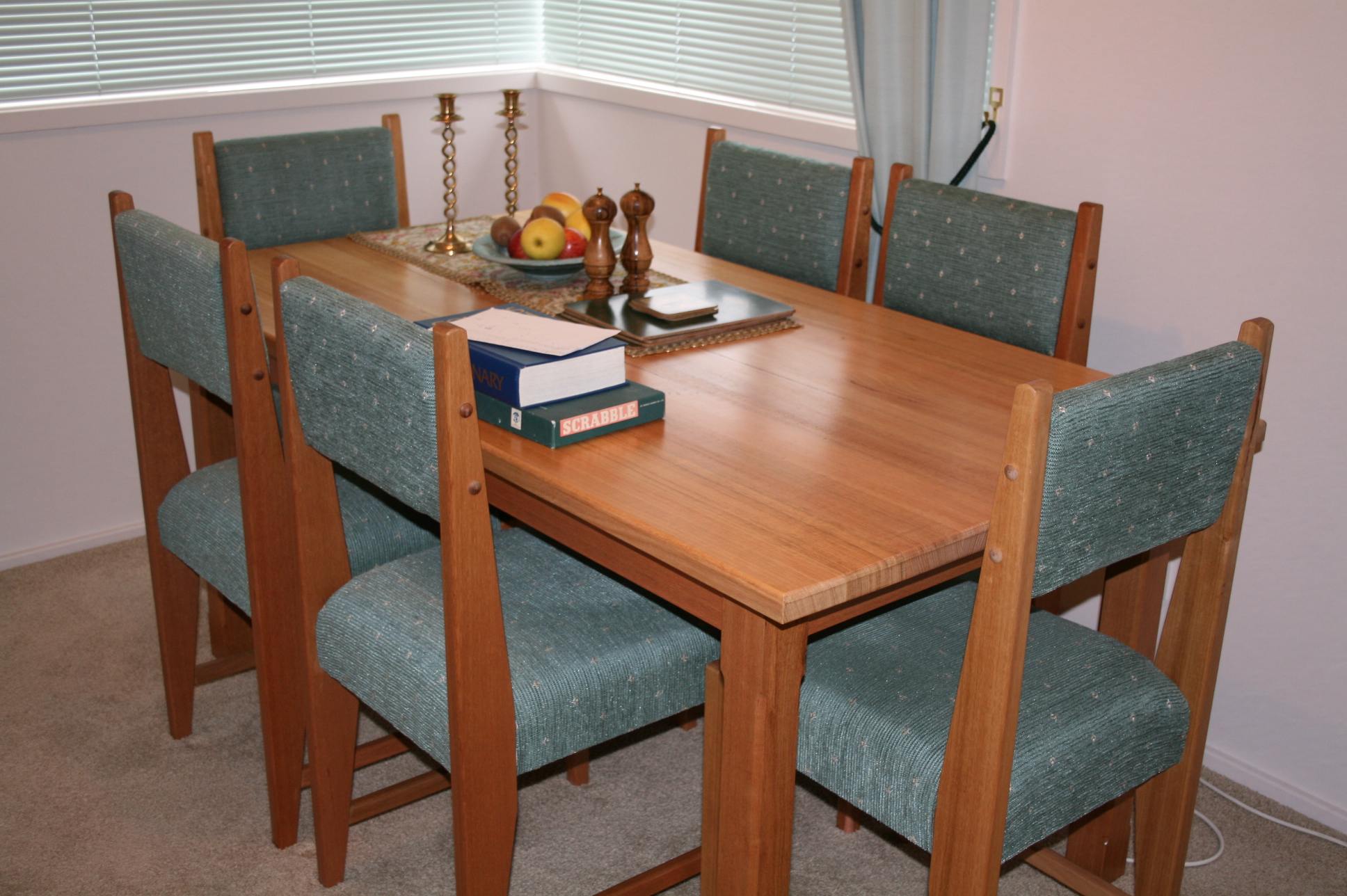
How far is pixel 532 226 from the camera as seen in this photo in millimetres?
2279

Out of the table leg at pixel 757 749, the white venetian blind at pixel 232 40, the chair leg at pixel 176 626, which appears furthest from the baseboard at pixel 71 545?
the table leg at pixel 757 749

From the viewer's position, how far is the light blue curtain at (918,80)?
2.35 meters

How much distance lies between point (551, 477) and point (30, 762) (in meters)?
1.37

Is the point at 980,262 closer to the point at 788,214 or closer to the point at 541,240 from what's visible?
the point at 788,214

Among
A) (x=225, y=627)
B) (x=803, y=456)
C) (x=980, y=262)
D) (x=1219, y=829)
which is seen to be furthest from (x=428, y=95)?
(x=1219, y=829)

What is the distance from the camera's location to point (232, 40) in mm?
3037

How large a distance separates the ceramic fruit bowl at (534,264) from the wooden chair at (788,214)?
0.37 metres

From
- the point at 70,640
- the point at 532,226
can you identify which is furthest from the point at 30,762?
the point at 532,226

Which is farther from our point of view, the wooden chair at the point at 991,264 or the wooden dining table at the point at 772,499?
the wooden chair at the point at 991,264

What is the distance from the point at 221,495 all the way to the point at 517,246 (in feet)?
A: 2.30

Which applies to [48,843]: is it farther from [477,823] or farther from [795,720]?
[795,720]

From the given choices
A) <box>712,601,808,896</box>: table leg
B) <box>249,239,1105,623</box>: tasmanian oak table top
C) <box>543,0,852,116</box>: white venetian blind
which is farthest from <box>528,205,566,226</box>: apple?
<box>712,601,808,896</box>: table leg

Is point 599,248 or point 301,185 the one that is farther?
point 301,185

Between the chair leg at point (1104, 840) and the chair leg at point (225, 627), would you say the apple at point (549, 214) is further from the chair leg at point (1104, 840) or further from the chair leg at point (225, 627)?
the chair leg at point (1104, 840)
